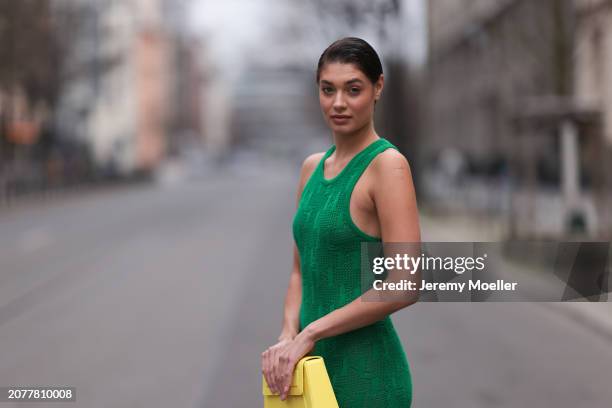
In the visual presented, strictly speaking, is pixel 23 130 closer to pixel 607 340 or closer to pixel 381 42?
pixel 381 42

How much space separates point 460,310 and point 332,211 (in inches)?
355

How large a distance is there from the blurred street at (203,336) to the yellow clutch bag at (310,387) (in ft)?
13.0

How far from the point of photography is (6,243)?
62.4 feet

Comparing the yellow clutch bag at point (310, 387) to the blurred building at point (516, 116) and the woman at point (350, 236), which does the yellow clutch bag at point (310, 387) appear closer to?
the woman at point (350, 236)

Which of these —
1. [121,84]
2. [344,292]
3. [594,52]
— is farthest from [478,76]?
[344,292]

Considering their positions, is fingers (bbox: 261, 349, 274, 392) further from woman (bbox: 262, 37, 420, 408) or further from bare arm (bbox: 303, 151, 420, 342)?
bare arm (bbox: 303, 151, 420, 342)

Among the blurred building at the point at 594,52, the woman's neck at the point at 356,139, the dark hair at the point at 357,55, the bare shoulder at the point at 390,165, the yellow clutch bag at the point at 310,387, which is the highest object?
the blurred building at the point at 594,52

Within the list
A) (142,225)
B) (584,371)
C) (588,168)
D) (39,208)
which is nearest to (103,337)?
(584,371)

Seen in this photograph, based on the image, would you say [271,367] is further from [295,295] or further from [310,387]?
[295,295]

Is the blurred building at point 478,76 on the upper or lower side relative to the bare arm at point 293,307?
upper

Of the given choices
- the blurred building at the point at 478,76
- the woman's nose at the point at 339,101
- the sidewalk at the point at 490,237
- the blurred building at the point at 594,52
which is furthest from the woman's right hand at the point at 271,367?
the blurred building at the point at 478,76

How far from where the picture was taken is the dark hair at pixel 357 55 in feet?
7.54

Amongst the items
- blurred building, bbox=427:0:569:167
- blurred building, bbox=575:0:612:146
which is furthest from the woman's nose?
blurred building, bbox=427:0:569:167

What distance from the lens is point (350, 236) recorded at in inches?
90.1
